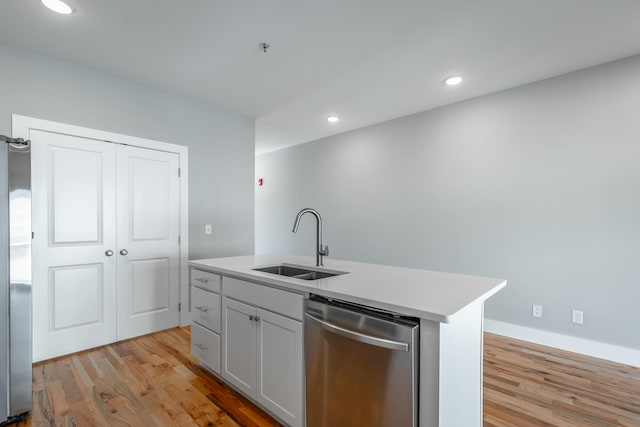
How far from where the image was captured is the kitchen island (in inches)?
43.6

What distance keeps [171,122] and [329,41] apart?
201 centimetres

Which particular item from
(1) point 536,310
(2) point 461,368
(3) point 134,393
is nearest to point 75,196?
(3) point 134,393

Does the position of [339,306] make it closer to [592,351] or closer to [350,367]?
[350,367]

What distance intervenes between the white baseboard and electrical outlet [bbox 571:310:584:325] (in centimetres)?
15

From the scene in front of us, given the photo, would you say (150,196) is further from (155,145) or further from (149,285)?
(149,285)

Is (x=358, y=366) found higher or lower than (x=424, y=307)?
lower

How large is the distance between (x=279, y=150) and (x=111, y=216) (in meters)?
3.56

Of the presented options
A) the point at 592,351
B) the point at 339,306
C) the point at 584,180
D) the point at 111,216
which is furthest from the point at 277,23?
the point at 592,351

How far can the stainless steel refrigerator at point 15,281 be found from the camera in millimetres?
1698

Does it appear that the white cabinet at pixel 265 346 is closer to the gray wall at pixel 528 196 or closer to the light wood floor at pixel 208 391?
the light wood floor at pixel 208 391

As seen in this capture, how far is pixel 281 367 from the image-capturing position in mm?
1669

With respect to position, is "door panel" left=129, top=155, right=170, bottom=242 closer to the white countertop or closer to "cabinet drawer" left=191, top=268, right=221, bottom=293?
"cabinet drawer" left=191, top=268, right=221, bottom=293

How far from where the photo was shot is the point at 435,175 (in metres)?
3.72

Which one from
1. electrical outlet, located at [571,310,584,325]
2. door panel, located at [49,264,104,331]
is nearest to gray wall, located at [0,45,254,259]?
door panel, located at [49,264,104,331]
